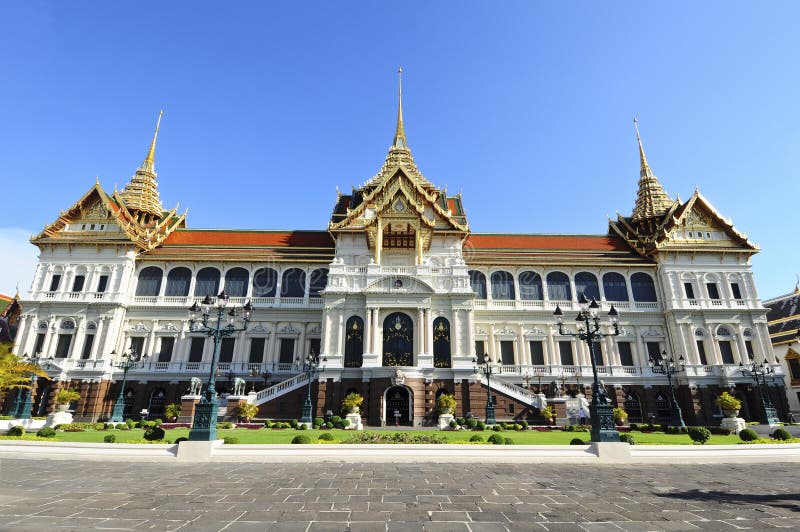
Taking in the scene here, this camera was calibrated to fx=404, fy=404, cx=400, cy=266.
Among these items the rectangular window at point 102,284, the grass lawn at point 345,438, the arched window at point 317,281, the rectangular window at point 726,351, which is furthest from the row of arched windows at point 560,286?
the rectangular window at point 102,284

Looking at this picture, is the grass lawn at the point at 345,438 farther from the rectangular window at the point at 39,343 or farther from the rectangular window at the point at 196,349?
the rectangular window at the point at 39,343

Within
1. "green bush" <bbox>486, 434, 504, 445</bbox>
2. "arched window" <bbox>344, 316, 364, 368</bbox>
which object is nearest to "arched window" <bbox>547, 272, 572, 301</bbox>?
"arched window" <bbox>344, 316, 364, 368</bbox>

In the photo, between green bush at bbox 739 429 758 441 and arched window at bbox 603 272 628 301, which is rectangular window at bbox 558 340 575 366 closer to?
arched window at bbox 603 272 628 301

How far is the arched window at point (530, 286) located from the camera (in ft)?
112

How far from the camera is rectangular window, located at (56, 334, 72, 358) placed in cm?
3050

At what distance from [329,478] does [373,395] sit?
1668cm

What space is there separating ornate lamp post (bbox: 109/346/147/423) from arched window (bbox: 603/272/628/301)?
1419 inches

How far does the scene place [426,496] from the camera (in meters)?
7.52

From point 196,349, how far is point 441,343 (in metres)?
19.2

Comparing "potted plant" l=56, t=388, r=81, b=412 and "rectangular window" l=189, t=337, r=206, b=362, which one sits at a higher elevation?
"rectangular window" l=189, t=337, r=206, b=362

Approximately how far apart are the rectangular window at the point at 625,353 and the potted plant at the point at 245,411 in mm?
27278

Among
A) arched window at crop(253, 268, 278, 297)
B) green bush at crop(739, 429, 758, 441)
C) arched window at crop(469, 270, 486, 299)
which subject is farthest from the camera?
arched window at crop(469, 270, 486, 299)

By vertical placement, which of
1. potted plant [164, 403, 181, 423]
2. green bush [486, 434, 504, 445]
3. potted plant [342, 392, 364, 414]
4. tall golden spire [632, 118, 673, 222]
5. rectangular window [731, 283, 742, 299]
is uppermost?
tall golden spire [632, 118, 673, 222]

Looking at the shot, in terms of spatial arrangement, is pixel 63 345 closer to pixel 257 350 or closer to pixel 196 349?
pixel 196 349
